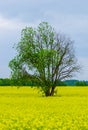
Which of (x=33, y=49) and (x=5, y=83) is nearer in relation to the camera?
(x=33, y=49)

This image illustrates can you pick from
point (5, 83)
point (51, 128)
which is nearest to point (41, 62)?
point (51, 128)

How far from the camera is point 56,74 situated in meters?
73.6

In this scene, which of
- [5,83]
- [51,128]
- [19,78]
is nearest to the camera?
[51,128]

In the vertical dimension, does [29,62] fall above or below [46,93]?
above

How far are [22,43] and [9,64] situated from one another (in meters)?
4.10

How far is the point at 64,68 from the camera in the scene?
74.5 m

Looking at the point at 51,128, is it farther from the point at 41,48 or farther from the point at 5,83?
the point at 5,83

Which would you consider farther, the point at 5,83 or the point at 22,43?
the point at 5,83

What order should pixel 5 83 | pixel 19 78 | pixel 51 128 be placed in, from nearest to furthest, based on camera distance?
pixel 51 128
pixel 19 78
pixel 5 83

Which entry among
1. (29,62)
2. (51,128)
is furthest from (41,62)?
(51,128)

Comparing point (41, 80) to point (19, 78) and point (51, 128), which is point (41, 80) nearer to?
point (19, 78)

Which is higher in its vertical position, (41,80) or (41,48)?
(41,48)

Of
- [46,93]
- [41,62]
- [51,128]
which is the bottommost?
[51,128]

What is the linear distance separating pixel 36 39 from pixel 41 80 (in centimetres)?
647
